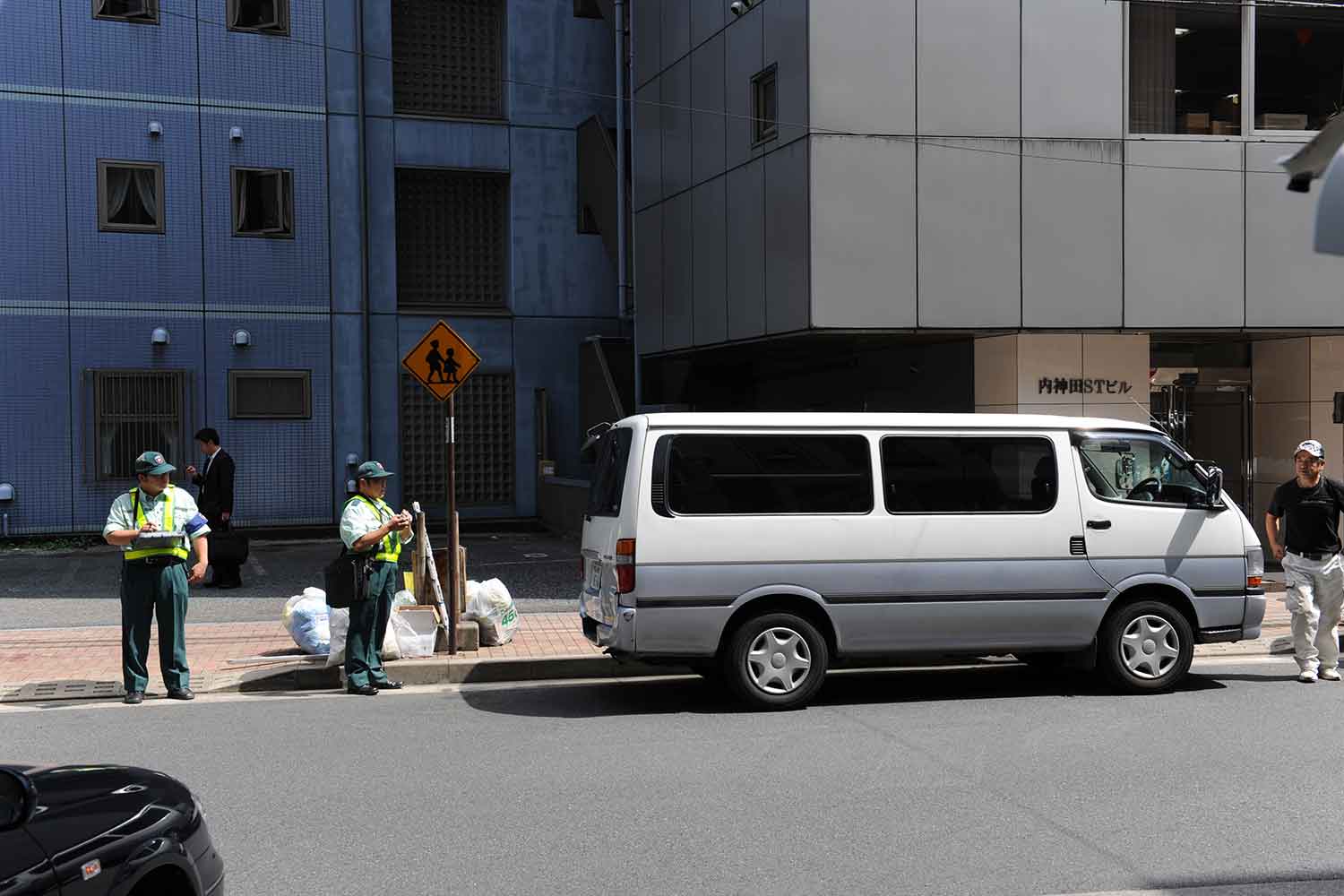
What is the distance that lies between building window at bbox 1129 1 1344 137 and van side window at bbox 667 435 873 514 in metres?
8.74

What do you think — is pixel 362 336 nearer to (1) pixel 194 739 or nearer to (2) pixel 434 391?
(2) pixel 434 391

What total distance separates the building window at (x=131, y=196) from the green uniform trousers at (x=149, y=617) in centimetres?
1365

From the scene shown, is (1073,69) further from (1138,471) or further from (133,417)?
(133,417)

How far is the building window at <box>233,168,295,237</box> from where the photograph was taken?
22.9 m

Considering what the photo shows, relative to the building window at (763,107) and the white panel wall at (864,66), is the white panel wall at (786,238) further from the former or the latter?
the white panel wall at (864,66)

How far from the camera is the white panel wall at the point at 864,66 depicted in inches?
624

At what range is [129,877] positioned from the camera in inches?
148

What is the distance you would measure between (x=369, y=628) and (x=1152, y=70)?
1185cm

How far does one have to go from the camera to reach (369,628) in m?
10.5

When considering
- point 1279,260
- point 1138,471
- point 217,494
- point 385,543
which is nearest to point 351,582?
point 385,543

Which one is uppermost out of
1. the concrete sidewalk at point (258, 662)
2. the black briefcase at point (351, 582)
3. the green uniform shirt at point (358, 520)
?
the green uniform shirt at point (358, 520)

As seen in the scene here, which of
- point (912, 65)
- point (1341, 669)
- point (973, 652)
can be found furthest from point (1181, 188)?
point (973, 652)

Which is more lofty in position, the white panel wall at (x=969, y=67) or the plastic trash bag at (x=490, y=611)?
the white panel wall at (x=969, y=67)

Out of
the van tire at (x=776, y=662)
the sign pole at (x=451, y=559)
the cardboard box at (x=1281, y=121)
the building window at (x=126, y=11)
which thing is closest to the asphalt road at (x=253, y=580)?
the sign pole at (x=451, y=559)
